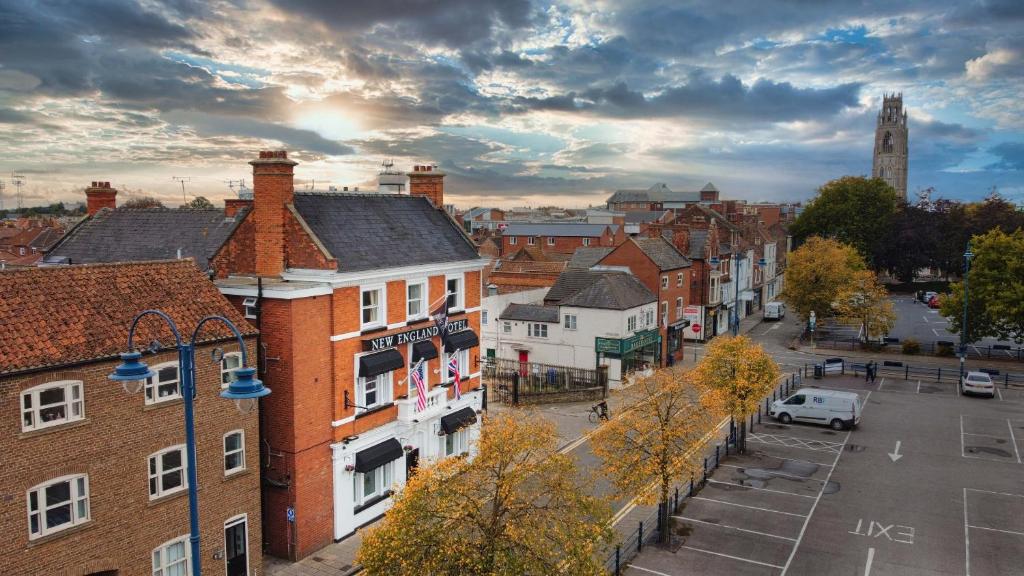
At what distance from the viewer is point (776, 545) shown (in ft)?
79.4

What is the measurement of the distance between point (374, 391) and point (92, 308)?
1021cm

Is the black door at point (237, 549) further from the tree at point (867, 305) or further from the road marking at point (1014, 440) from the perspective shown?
the tree at point (867, 305)

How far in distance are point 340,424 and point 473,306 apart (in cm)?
917

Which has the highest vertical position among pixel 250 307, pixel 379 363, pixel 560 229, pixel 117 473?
pixel 560 229

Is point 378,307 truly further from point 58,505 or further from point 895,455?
point 895,455

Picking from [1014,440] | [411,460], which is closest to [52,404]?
[411,460]

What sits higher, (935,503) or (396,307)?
(396,307)

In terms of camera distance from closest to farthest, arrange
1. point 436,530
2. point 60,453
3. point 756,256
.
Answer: point 436,530 < point 60,453 < point 756,256

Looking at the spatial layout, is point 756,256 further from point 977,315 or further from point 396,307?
point 396,307

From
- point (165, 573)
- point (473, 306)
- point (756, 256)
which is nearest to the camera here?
point (165, 573)

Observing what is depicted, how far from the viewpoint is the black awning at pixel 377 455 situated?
25.1m

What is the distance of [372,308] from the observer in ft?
85.1

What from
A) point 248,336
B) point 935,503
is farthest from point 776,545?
point 248,336

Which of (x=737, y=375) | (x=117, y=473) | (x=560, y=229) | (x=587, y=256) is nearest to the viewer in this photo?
(x=117, y=473)
